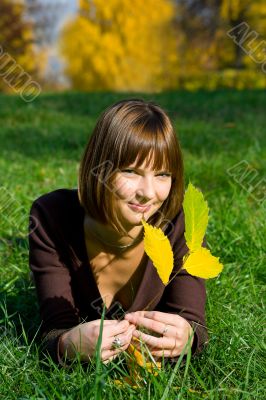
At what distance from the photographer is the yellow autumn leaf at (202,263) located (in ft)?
4.77

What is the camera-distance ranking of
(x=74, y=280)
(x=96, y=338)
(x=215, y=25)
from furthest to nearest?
1. (x=215, y=25)
2. (x=74, y=280)
3. (x=96, y=338)

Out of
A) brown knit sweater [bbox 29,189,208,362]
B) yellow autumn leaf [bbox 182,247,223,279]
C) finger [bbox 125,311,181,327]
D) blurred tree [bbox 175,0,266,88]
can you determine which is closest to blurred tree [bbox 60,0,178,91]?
blurred tree [bbox 175,0,266,88]

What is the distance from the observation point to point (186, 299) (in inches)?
72.0

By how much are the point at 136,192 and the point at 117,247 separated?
1.08 ft

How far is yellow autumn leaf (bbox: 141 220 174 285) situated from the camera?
54.9 inches

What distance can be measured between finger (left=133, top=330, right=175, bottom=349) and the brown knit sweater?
142mm

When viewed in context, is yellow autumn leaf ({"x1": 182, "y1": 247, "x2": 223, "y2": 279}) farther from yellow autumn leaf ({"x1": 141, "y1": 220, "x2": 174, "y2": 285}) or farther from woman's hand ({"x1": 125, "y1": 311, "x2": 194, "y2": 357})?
woman's hand ({"x1": 125, "y1": 311, "x2": 194, "y2": 357})

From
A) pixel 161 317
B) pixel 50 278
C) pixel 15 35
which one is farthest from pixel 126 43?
pixel 161 317

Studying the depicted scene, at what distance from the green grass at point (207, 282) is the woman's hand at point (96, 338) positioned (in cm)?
5

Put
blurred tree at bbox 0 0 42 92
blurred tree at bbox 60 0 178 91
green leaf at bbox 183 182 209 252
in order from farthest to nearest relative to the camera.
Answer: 1. blurred tree at bbox 60 0 178 91
2. blurred tree at bbox 0 0 42 92
3. green leaf at bbox 183 182 209 252

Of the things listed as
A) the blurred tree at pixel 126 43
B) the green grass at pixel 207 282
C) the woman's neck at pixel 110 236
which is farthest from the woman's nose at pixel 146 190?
the blurred tree at pixel 126 43

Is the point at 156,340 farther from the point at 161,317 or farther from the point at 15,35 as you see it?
the point at 15,35

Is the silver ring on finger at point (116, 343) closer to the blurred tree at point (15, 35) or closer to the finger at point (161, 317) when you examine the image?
the finger at point (161, 317)

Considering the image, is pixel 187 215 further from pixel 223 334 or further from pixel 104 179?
pixel 223 334
